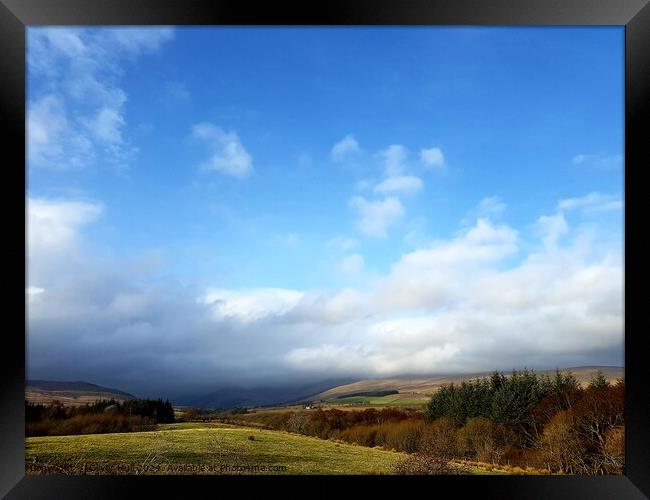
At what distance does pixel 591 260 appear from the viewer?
4.55 m

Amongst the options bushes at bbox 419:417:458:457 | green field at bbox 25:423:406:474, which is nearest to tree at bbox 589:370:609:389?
bushes at bbox 419:417:458:457

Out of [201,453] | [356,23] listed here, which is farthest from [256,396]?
[356,23]

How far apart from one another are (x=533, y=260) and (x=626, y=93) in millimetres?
2770

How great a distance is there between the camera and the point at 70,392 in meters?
4.47

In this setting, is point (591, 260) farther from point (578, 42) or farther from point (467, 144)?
point (578, 42)

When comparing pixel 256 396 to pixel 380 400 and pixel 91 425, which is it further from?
pixel 91 425

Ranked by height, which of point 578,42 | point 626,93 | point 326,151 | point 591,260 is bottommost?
point 591,260

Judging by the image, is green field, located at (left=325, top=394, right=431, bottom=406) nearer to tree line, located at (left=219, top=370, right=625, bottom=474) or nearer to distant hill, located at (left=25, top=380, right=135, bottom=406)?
tree line, located at (left=219, top=370, right=625, bottom=474)

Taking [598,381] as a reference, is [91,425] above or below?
below

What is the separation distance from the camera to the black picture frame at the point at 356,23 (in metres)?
2.03

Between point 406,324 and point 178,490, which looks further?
point 406,324

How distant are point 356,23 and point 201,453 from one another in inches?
167

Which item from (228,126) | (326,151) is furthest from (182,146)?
(326,151)

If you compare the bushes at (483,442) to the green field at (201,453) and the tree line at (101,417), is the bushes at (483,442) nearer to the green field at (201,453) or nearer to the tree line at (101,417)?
the green field at (201,453)
